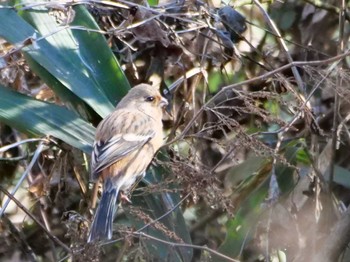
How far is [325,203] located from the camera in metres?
4.96

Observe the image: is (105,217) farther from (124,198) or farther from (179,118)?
(179,118)

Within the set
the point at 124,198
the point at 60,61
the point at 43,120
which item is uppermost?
the point at 60,61

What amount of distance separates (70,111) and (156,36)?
623 mm

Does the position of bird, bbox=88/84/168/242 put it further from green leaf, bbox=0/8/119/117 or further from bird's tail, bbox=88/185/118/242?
green leaf, bbox=0/8/119/117

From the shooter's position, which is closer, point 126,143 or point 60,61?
point 60,61

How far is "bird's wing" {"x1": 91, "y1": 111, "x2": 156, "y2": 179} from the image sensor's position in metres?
4.41

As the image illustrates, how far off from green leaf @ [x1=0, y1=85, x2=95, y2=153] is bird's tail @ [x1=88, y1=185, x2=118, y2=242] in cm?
24

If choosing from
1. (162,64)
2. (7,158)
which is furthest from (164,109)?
(7,158)

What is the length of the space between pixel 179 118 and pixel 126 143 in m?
0.36

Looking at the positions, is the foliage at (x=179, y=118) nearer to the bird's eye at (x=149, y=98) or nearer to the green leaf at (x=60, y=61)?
the green leaf at (x=60, y=61)

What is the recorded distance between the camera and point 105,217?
161 inches

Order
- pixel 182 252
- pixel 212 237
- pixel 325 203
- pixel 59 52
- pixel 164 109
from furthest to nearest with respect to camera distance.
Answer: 1. pixel 212 237
2. pixel 164 109
3. pixel 325 203
4. pixel 59 52
5. pixel 182 252

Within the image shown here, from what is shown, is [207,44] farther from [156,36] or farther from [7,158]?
[7,158]

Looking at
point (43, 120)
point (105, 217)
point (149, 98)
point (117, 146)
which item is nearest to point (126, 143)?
point (117, 146)
